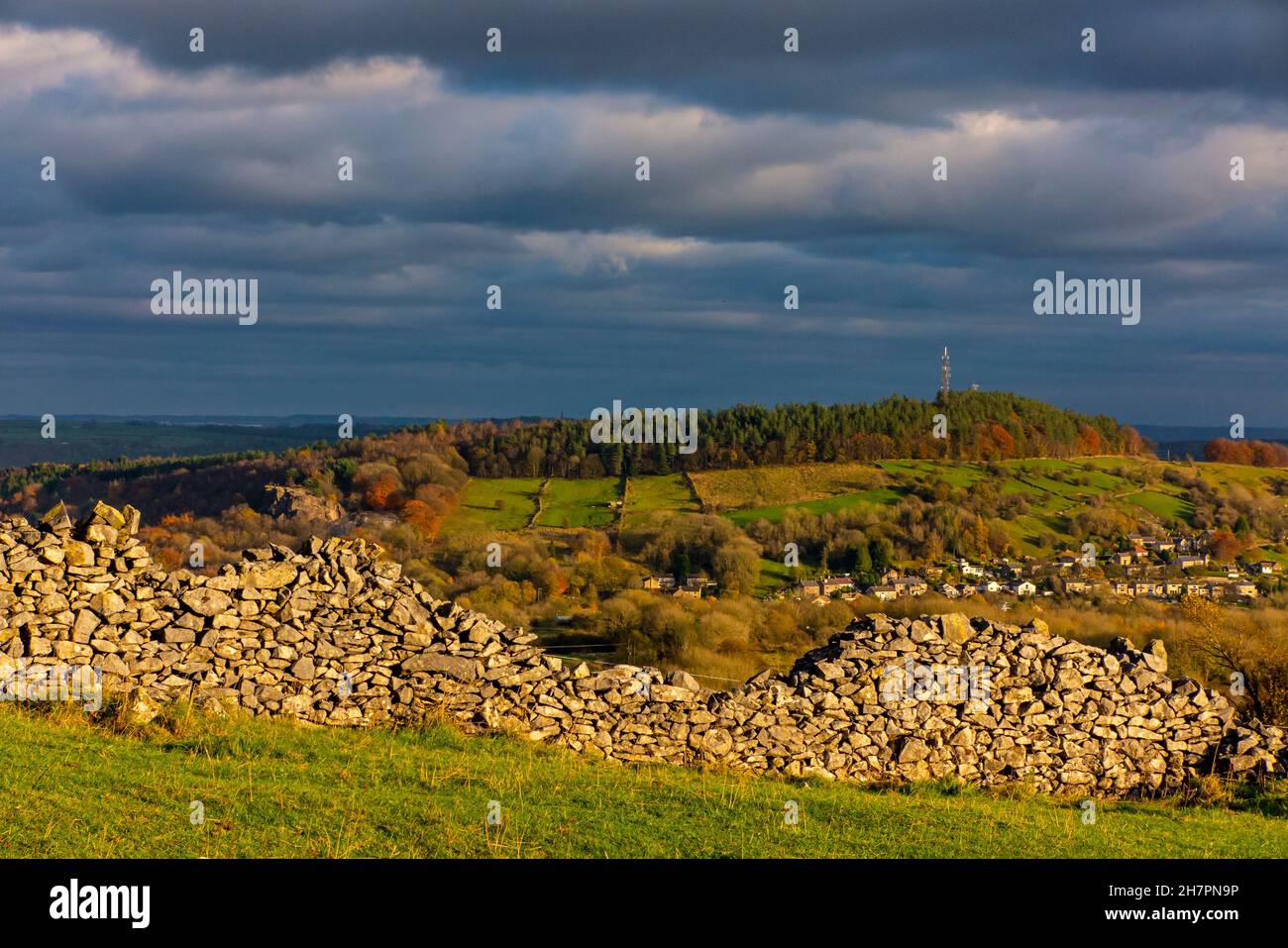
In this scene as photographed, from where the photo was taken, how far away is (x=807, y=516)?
7531 cm

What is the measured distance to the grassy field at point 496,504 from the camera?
225ft

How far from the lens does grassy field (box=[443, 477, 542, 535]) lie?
68.4 metres

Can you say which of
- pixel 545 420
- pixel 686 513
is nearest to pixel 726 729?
pixel 686 513

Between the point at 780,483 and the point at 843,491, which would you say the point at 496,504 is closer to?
the point at 780,483

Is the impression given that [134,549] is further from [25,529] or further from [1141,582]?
[1141,582]

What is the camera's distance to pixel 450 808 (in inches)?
415

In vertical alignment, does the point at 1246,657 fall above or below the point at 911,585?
above

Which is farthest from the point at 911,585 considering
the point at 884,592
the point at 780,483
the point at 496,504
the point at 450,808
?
the point at 450,808

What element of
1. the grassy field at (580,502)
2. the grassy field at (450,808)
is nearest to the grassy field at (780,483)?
the grassy field at (580,502)

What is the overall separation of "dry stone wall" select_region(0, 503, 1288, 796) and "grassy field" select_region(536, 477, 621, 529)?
184 ft

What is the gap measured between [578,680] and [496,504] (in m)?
60.2

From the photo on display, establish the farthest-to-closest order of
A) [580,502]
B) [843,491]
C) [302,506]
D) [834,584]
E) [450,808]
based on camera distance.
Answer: [843,491]
[580,502]
[302,506]
[834,584]
[450,808]

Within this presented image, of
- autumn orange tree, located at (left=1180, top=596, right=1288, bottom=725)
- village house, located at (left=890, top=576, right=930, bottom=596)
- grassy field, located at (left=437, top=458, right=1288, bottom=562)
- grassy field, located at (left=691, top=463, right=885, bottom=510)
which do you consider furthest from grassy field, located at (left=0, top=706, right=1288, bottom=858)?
grassy field, located at (left=691, top=463, right=885, bottom=510)
